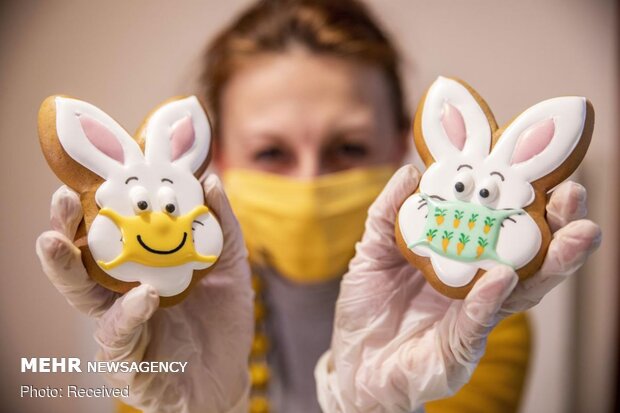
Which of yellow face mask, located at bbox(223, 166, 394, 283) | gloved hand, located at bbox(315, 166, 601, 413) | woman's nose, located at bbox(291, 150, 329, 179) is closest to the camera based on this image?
gloved hand, located at bbox(315, 166, 601, 413)

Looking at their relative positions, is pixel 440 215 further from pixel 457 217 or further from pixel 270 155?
pixel 270 155

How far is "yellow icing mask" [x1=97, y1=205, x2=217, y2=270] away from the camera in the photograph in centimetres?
77

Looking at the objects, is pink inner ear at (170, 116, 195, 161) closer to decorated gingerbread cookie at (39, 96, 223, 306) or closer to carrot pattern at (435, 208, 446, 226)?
decorated gingerbread cookie at (39, 96, 223, 306)

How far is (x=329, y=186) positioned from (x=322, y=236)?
0.12 metres

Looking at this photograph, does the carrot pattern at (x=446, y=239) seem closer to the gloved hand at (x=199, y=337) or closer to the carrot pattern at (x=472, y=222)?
the carrot pattern at (x=472, y=222)

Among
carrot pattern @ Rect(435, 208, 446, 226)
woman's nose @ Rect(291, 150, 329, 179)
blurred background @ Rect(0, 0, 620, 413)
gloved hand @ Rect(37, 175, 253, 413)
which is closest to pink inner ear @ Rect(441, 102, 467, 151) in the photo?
carrot pattern @ Rect(435, 208, 446, 226)

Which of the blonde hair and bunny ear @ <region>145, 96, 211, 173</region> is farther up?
the blonde hair

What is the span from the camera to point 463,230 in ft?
2.53

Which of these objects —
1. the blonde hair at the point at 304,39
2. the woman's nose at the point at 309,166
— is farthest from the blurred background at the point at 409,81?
the woman's nose at the point at 309,166

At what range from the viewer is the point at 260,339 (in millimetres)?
1634

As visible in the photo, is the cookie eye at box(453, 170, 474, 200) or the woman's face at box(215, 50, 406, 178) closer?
the cookie eye at box(453, 170, 474, 200)

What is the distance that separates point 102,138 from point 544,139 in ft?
2.10

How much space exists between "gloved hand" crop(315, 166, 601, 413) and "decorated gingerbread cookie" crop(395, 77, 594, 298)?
0.03 metres

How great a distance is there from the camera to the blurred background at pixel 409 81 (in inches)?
68.8
